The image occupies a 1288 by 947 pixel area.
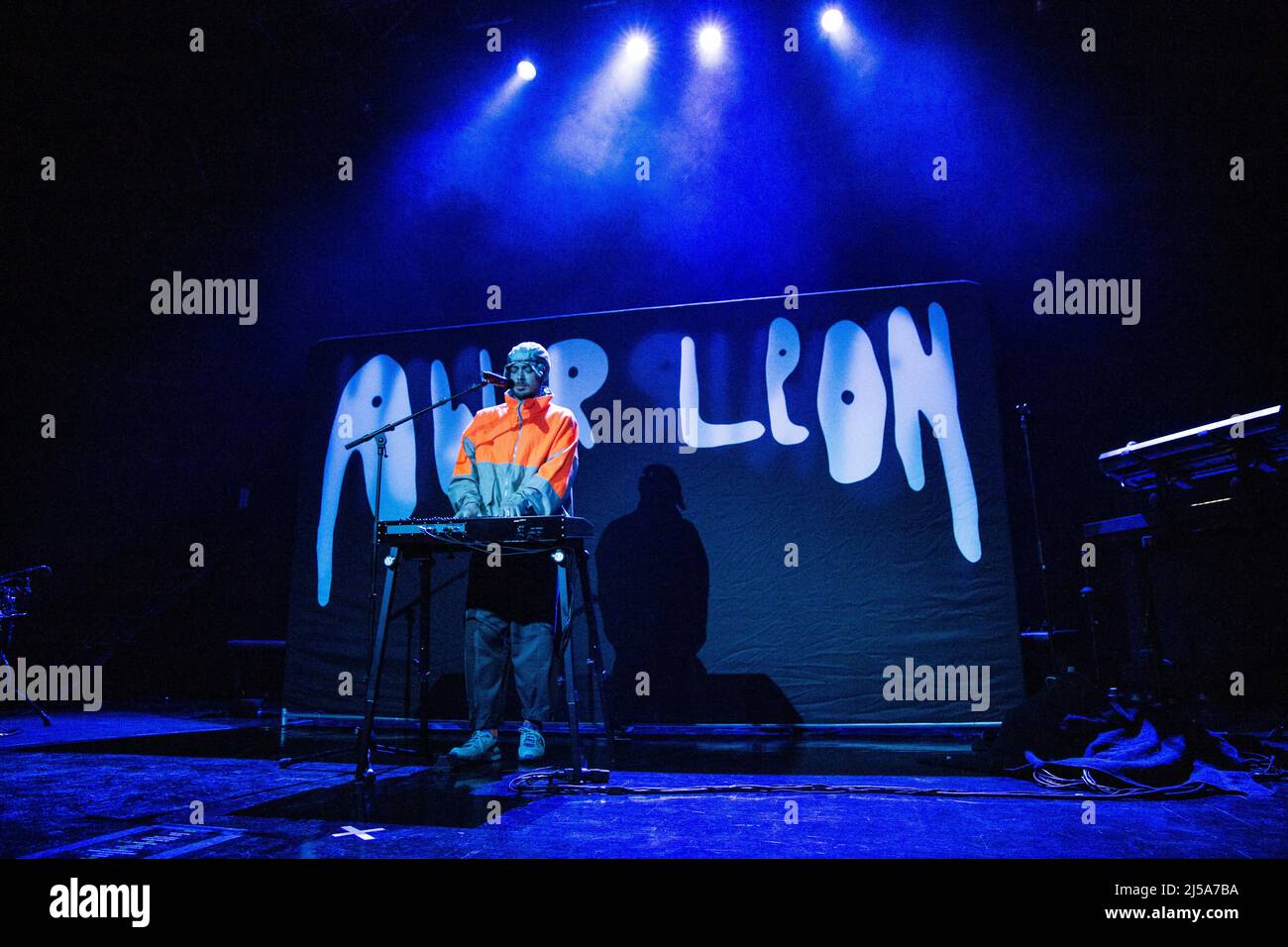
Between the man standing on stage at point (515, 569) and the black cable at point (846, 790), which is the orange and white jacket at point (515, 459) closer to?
the man standing on stage at point (515, 569)

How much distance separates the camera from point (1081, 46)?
6.34 metres

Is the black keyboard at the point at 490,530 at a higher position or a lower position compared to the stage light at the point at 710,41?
lower

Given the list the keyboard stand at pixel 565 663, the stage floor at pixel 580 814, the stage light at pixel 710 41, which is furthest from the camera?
the stage light at pixel 710 41

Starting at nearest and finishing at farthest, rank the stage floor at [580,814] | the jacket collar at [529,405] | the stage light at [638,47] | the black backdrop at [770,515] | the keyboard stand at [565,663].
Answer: the stage floor at [580,814], the keyboard stand at [565,663], the jacket collar at [529,405], the black backdrop at [770,515], the stage light at [638,47]

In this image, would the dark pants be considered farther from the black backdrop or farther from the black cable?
the black backdrop

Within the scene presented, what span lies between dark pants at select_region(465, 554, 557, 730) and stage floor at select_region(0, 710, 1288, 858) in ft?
1.05

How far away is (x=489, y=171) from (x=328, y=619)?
4.36 m

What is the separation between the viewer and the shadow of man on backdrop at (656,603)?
483 cm

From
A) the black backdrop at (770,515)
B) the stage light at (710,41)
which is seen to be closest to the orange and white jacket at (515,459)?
the black backdrop at (770,515)

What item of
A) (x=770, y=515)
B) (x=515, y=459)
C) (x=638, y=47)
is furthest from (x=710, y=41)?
(x=515, y=459)

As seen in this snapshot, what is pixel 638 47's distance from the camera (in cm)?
705

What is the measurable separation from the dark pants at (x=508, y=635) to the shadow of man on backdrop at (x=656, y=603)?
3.79 ft

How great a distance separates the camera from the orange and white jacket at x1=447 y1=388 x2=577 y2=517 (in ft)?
12.5

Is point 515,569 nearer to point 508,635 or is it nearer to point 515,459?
point 508,635
